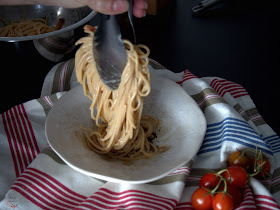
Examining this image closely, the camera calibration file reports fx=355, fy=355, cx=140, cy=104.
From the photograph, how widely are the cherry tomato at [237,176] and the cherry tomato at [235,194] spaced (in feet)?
0.07

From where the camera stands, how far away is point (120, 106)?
1618mm

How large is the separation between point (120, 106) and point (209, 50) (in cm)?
139

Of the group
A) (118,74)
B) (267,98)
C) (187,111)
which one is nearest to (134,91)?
(118,74)

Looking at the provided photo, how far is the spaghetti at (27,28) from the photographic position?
2148mm

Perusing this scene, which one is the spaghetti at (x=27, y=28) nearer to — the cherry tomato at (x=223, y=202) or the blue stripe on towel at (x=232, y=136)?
the blue stripe on towel at (x=232, y=136)

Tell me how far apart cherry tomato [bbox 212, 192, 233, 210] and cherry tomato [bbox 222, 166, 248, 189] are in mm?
108

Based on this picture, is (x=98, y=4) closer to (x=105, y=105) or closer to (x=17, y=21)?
(x=105, y=105)

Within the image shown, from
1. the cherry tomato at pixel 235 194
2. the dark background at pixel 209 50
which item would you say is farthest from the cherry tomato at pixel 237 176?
the dark background at pixel 209 50

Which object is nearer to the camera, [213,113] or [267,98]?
[213,113]

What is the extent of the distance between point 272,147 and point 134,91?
2.58 ft

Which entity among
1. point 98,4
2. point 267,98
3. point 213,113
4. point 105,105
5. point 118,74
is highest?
point 98,4

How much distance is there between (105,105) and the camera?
65.3 inches

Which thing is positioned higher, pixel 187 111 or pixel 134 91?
pixel 134 91

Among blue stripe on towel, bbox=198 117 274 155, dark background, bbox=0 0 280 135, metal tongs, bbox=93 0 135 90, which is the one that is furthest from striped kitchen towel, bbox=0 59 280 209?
metal tongs, bbox=93 0 135 90
